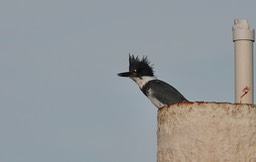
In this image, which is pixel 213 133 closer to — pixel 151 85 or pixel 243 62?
pixel 243 62

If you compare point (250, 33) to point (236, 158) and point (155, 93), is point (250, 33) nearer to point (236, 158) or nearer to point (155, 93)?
point (236, 158)

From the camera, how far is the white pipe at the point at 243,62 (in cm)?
1010

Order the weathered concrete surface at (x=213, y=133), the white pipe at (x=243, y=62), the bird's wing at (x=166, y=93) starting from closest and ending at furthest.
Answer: the weathered concrete surface at (x=213, y=133) → the white pipe at (x=243, y=62) → the bird's wing at (x=166, y=93)

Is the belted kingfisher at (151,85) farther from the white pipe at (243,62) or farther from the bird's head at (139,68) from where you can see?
the white pipe at (243,62)

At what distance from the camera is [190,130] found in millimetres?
8664

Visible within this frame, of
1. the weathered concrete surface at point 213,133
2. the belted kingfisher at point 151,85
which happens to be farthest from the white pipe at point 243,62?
the belted kingfisher at point 151,85

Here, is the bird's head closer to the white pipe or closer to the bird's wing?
the bird's wing

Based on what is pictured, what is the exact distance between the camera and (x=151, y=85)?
549 inches

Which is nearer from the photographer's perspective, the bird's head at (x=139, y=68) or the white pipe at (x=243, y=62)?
the white pipe at (x=243, y=62)

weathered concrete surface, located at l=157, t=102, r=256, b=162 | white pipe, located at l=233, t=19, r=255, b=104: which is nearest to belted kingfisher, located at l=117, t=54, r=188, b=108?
white pipe, located at l=233, t=19, r=255, b=104

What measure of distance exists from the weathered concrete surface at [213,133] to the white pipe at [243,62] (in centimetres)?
141

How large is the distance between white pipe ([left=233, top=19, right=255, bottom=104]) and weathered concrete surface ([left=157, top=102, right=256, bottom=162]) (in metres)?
1.41

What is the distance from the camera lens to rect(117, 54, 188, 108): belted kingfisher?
13.2m

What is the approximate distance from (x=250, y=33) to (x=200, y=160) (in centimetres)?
234
